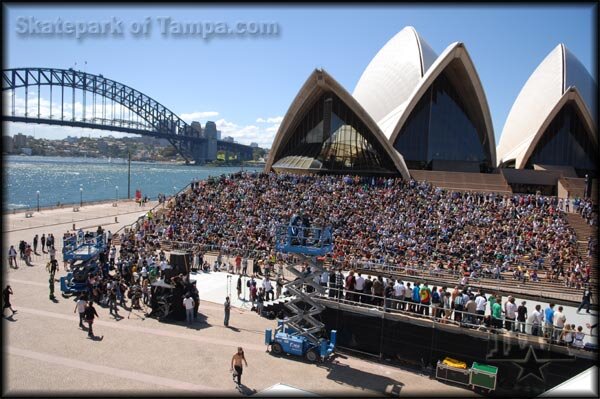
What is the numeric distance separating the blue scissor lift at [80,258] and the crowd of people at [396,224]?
4.97 m

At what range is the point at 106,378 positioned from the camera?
1008cm

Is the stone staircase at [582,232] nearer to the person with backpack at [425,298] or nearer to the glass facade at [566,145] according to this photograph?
the person with backpack at [425,298]

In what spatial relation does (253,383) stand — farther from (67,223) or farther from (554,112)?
(554,112)

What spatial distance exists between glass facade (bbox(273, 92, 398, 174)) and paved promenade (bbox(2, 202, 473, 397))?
69.7 ft

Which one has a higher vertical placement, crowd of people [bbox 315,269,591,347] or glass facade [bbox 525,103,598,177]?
glass facade [bbox 525,103,598,177]

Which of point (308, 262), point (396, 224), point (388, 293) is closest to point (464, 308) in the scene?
point (388, 293)

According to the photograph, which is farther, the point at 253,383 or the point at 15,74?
the point at 15,74

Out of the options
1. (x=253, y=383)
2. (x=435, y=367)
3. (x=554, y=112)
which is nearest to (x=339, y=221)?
(x=435, y=367)

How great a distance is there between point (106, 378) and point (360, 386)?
225 inches

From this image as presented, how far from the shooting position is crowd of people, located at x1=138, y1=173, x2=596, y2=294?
62.2 ft

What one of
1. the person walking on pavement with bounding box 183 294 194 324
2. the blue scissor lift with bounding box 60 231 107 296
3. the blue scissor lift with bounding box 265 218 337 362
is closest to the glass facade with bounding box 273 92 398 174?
the blue scissor lift with bounding box 60 231 107 296

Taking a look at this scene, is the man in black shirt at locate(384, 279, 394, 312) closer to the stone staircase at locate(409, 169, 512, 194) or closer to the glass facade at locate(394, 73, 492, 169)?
the stone staircase at locate(409, 169, 512, 194)

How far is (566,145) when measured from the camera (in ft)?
124

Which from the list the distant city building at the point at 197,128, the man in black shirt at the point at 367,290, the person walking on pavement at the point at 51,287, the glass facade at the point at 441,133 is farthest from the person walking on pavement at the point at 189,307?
the distant city building at the point at 197,128
